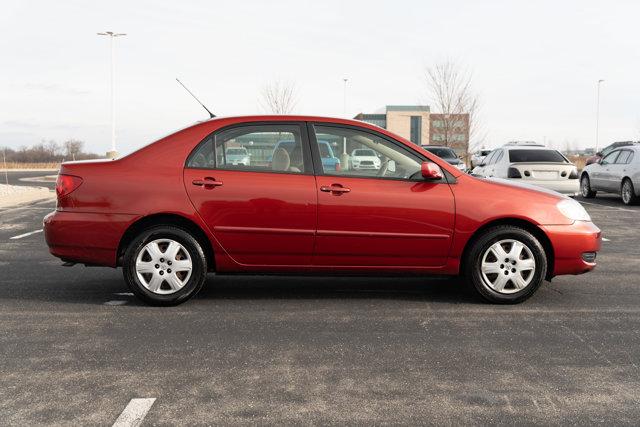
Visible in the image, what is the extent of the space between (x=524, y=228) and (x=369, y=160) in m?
1.45

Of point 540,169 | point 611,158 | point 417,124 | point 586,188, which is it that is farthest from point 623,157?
point 417,124

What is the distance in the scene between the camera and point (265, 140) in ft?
17.9

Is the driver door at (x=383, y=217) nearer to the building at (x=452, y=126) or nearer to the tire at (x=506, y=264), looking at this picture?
the tire at (x=506, y=264)

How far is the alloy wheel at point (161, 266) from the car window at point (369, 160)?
4.58 ft

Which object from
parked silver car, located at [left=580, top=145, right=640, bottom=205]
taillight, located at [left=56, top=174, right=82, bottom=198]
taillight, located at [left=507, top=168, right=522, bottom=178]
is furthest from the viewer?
parked silver car, located at [left=580, top=145, right=640, bottom=205]

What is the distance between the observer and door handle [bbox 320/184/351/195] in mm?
5270

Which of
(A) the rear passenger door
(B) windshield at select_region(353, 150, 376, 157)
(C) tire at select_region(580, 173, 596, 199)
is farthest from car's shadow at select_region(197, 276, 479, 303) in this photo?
(C) tire at select_region(580, 173, 596, 199)

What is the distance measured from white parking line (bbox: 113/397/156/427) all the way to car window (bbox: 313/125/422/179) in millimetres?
2624

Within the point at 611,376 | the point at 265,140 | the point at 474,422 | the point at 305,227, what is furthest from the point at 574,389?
the point at 265,140

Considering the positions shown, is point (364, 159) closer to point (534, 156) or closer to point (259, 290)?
point (259, 290)

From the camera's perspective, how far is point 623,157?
16344 millimetres

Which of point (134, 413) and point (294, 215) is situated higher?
point (294, 215)

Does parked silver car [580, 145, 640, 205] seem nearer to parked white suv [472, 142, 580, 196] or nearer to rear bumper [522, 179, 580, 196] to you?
parked white suv [472, 142, 580, 196]

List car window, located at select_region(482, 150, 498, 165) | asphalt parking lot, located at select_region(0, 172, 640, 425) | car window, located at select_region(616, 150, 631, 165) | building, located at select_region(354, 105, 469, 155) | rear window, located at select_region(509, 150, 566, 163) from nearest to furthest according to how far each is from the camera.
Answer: asphalt parking lot, located at select_region(0, 172, 640, 425), rear window, located at select_region(509, 150, 566, 163), car window, located at select_region(482, 150, 498, 165), car window, located at select_region(616, 150, 631, 165), building, located at select_region(354, 105, 469, 155)
